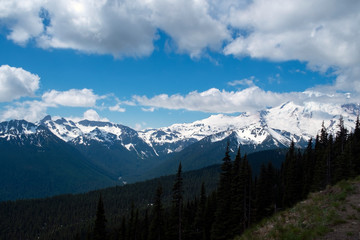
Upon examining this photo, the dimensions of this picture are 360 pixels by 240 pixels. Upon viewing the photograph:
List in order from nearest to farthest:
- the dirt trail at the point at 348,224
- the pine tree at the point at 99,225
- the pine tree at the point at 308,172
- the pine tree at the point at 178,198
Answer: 1. the dirt trail at the point at 348,224
2. the pine tree at the point at 178,198
3. the pine tree at the point at 99,225
4. the pine tree at the point at 308,172

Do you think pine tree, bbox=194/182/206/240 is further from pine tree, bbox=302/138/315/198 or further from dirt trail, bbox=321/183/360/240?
dirt trail, bbox=321/183/360/240

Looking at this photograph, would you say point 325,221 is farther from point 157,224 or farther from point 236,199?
point 157,224

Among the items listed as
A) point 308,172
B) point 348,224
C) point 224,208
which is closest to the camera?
point 348,224

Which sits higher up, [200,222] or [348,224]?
[348,224]

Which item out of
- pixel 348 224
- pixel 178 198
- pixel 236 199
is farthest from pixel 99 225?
pixel 348 224

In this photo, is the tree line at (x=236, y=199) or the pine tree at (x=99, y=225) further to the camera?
the pine tree at (x=99, y=225)

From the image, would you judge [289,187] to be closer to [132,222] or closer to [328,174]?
[328,174]

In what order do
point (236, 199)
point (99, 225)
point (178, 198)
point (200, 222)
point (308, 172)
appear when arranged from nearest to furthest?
point (236, 199)
point (178, 198)
point (99, 225)
point (200, 222)
point (308, 172)

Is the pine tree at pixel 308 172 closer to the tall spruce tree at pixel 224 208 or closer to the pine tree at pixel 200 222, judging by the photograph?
the tall spruce tree at pixel 224 208

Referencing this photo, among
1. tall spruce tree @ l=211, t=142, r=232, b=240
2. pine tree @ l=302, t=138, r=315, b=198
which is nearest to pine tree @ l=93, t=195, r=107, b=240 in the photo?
tall spruce tree @ l=211, t=142, r=232, b=240

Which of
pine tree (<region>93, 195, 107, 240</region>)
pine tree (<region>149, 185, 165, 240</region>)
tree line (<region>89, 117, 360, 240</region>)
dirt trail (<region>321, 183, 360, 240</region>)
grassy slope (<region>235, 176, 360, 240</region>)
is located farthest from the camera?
pine tree (<region>149, 185, 165, 240</region>)

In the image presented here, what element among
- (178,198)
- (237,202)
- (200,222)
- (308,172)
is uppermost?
(308,172)

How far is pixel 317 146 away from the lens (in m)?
79.3

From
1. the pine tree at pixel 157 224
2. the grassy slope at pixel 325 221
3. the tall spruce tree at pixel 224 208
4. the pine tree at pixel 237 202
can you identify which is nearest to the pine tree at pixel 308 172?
the tall spruce tree at pixel 224 208
